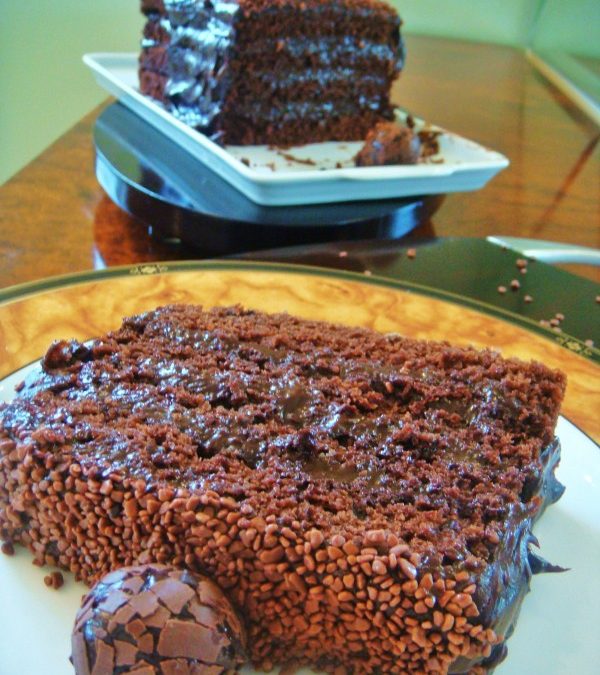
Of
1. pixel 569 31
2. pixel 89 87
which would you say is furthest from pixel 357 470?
pixel 569 31

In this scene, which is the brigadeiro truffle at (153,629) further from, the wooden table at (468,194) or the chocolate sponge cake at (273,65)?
the chocolate sponge cake at (273,65)

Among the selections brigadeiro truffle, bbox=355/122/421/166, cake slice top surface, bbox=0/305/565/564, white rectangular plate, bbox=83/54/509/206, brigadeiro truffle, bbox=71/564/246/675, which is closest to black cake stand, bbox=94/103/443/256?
white rectangular plate, bbox=83/54/509/206

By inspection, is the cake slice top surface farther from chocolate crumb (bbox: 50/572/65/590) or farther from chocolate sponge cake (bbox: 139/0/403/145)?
chocolate sponge cake (bbox: 139/0/403/145)

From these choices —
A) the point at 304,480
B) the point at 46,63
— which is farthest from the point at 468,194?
the point at 46,63

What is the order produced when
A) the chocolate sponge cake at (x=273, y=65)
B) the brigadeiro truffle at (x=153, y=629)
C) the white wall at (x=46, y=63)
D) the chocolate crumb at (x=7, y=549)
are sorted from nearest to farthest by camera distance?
the brigadeiro truffle at (x=153, y=629), the chocolate crumb at (x=7, y=549), the chocolate sponge cake at (x=273, y=65), the white wall at (x=46, y=63)

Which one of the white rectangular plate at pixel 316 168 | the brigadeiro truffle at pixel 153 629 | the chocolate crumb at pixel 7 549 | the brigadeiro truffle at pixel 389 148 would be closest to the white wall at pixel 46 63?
the white rectangular plate at pixel 316 168

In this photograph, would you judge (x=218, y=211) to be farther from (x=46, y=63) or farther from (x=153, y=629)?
(x=46, y=63)
